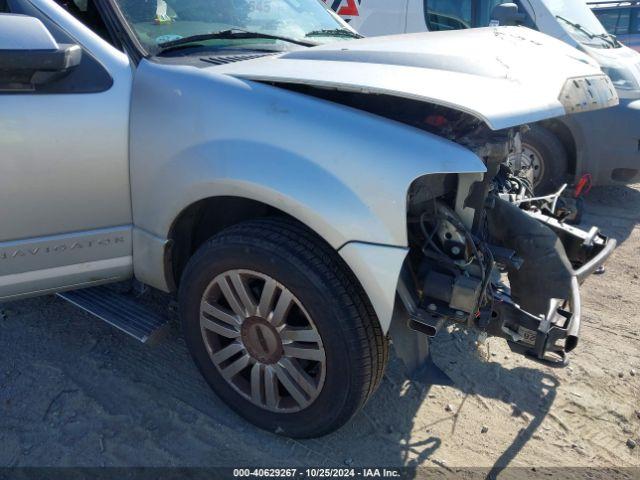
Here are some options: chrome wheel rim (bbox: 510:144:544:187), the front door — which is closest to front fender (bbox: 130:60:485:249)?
the front door

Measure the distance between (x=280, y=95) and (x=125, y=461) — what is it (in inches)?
66.5

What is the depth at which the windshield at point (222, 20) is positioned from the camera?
2766mm

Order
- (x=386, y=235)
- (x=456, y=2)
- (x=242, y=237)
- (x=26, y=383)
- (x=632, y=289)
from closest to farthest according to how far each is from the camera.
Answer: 1. (x=386, y=235)
2. (x=242, y=237)
3. (x=26, y=383)
4. (x=632, y=289)
5. (x=456, y=2)

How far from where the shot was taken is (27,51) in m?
2.19

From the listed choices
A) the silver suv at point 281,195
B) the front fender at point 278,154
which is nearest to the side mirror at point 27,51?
the silver suv at point 281,195

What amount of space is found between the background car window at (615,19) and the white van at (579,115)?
9.38 metres

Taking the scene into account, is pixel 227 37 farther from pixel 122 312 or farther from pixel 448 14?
pixel 448 14

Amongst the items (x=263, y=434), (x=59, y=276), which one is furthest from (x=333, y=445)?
(x=59, y=276)

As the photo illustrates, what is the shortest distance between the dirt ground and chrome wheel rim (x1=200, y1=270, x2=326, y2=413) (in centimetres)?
24

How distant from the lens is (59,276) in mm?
2699

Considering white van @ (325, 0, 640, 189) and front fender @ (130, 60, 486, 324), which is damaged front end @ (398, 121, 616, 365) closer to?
front fender @ (130, 60, 486, 324)

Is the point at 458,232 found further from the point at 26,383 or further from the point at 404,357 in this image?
the point at 26,383

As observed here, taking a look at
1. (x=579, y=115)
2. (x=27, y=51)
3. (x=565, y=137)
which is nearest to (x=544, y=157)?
(x=565, y=137)

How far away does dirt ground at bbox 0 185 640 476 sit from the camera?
8.32ft
